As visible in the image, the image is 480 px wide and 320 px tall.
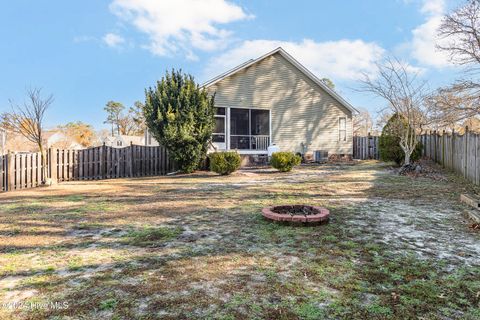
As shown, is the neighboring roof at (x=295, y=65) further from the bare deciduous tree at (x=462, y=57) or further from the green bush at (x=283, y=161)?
the bare deciduous tree at (x=462, y=57)

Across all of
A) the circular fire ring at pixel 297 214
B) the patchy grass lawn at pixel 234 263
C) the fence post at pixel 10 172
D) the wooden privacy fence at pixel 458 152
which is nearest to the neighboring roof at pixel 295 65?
the wooden privacy fence at pixel 458 152

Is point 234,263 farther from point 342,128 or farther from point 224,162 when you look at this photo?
point 342,128

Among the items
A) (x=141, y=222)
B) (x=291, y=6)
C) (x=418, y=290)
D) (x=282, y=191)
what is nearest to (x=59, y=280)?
(x=141, y=222)

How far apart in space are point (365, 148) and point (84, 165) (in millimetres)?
19198

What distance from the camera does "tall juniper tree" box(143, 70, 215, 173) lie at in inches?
492

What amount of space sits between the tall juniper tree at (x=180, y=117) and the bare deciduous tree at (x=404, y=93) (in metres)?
8.21

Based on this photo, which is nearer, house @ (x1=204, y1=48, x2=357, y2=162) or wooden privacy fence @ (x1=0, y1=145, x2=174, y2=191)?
wooden privacy fence @ (x1=0, y1=145, x2=174, y2=191)

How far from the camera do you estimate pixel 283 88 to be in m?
18.1

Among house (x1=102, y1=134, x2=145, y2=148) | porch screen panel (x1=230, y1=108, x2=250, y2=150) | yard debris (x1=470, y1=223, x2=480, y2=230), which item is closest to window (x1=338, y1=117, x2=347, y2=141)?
porch screen panel (x1=230, y1=108, x2=250, y2=150)

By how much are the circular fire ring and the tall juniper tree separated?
8.17 meters

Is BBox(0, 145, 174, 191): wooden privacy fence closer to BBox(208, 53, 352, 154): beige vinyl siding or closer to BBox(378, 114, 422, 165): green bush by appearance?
BBox(208, 53, 352, 154): beige vinyl siding

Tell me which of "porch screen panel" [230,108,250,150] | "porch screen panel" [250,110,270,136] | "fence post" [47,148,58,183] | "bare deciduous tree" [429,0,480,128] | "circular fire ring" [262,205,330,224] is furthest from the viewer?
"porch screen panel" [250,110,270,136]

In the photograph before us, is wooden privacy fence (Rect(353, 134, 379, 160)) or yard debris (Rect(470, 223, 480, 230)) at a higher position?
wooden privacy fence (Rect(353, 134, 379, 160))

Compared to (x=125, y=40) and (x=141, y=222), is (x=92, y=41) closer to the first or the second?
(x=125, y=40)
